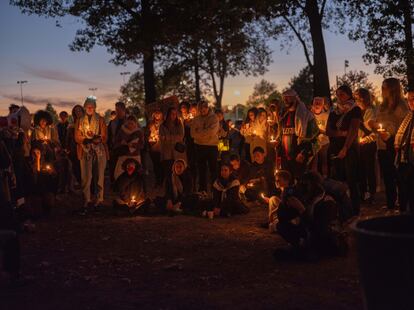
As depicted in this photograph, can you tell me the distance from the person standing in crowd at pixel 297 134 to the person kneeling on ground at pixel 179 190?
202 cm

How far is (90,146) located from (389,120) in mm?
5180

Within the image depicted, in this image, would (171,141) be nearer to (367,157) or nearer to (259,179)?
(259,179)

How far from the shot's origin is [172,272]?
6742 mm

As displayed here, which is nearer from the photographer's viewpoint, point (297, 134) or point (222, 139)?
point (297, 134)

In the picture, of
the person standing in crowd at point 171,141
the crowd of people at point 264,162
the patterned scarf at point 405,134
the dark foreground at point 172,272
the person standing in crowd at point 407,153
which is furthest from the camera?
the person standing in crowd at point 171,141

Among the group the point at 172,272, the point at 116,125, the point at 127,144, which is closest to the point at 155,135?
the point at 116,125

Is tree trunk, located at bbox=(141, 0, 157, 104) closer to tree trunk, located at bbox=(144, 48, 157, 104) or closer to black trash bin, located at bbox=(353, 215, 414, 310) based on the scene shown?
tree trunk, located at bbox=(144, 48, 157, 104)

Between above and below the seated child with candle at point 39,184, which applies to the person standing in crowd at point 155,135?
above

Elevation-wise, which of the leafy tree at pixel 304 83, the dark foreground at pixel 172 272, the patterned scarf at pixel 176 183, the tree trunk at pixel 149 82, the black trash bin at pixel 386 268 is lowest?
the dark foreground at pixel 172 272

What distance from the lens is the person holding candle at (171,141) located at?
1174 cm

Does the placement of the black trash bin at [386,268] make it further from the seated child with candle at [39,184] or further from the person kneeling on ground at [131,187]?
the seated child with candle at [39,184]

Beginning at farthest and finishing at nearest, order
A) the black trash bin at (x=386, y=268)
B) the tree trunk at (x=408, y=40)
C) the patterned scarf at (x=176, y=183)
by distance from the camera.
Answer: the tree trunk at (x=408, y=40), the patterned scarf at (x=176, y=183), the black trash bin at (x=386, y=268)

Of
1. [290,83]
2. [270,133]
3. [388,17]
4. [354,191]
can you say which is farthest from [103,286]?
[290,83]

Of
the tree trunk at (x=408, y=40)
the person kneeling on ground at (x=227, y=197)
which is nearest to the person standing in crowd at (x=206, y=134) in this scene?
the person kneeling on ground at (x=227, y=197)
